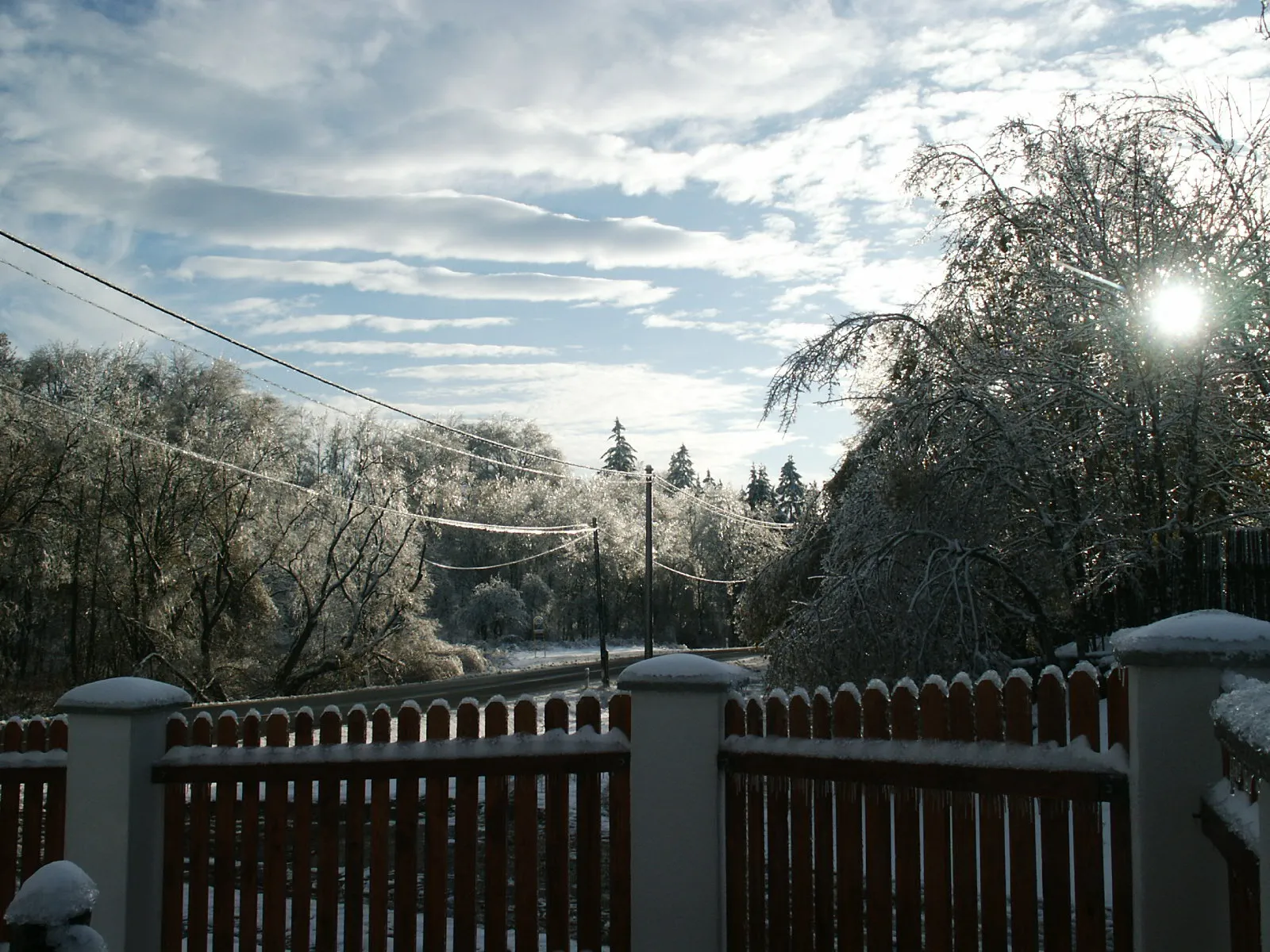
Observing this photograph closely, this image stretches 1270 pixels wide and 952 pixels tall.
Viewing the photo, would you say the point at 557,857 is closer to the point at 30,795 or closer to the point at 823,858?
the point at 823,858

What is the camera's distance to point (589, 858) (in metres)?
3.89

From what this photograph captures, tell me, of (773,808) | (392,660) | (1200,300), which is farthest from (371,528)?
(773,808)

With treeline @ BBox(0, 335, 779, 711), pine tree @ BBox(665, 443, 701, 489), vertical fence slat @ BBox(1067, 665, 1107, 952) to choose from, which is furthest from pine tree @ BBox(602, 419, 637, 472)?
vertical fence slat @ BBox(1067, 665, 1107, 952)

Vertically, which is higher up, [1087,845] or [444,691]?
[1087,845]

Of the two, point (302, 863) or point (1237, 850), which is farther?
point (302, 863)

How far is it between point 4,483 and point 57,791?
67.0ft

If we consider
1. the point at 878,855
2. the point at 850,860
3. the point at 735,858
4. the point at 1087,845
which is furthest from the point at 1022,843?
the point at 735,858

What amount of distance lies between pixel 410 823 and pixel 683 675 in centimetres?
129

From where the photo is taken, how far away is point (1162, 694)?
3146 millimetres

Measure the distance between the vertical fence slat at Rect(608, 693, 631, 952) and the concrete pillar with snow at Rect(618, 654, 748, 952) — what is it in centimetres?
5

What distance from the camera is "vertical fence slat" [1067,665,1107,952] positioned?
3.33 metres

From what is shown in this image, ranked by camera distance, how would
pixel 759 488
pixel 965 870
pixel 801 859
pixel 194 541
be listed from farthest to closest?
1. pixel 759 488
2. pixel 194 541
3. pixel 801 859
4. pixel 965 870

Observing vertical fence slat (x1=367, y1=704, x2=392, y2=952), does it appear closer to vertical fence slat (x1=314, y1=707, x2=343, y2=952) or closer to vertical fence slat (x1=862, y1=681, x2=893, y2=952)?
vertical fence slat (x1=314, y1=707, x2=343, y2=952)

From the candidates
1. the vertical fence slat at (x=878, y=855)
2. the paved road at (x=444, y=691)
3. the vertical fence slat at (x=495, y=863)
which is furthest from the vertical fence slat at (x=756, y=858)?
the paved road at (x=444, y=691)
